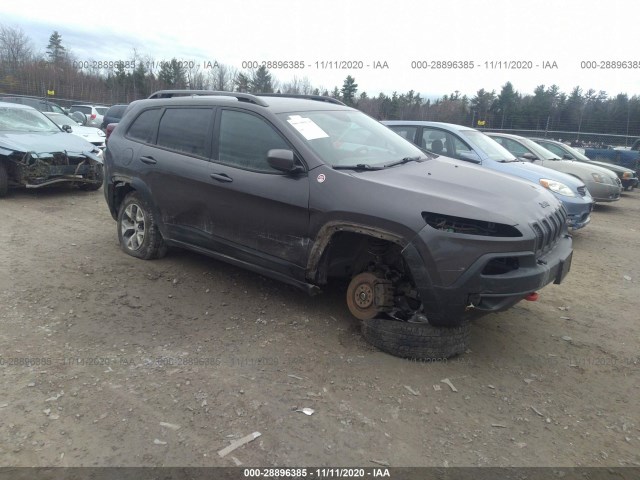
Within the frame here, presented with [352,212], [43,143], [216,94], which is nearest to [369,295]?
[352,212]

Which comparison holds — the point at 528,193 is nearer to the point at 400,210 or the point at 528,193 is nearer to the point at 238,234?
the point at 400,210

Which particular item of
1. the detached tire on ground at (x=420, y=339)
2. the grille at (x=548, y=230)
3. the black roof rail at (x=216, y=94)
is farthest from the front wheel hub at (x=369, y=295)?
the black roof rail at (x=216, y=94)

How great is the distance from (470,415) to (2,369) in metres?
3.08

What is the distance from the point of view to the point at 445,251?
315cm

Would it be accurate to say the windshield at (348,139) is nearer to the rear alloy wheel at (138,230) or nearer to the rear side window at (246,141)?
the rear side window at (246,141)

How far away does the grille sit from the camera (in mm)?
3301

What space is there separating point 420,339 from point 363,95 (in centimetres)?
3583

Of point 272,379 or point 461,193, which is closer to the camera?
point 272,379

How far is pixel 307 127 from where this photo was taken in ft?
13.3

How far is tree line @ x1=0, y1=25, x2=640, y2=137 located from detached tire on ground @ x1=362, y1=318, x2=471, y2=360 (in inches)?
490

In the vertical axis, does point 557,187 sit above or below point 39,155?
above

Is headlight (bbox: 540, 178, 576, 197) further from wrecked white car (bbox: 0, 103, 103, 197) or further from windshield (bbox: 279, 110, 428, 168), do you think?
wrecked white car (bbox: 0, 103, 103, 197)

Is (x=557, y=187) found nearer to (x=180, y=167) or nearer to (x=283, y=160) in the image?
(x=283, y=160)

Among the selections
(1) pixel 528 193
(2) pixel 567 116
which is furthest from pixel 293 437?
(2) pixel 567 116
